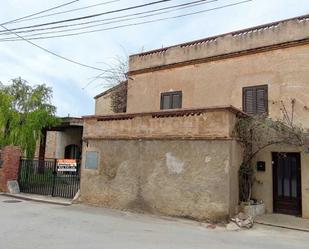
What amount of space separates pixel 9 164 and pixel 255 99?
38.8ft

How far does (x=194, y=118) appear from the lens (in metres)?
12.8

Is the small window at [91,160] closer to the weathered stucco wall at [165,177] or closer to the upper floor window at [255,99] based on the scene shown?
the weathered stucco wall at [165,177]

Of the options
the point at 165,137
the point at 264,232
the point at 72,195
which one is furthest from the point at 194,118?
the point at 72,195

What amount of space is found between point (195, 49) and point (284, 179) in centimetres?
683

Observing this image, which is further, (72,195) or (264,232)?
(72,195)

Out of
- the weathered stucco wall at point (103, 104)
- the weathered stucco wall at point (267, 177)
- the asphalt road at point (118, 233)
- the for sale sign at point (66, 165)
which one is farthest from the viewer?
the weathered stucco wall at point (103, 104)

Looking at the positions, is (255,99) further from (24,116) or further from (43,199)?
(24,116)

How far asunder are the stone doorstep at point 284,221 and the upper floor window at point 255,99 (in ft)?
13.0

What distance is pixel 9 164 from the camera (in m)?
17.8

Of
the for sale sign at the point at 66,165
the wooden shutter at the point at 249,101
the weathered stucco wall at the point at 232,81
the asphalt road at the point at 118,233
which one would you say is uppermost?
the weathered stucco wall at the point at 232,81

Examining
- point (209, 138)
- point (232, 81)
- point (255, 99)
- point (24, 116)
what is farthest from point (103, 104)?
point (209, 138)

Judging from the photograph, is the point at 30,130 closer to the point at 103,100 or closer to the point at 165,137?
the point at 103,100

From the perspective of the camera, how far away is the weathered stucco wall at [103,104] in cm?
2380

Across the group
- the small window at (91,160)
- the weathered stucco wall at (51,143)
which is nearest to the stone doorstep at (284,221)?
the small window at (91,160)
